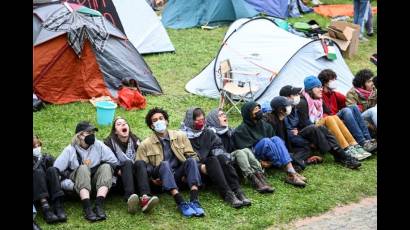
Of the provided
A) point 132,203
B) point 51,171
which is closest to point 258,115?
point 132,203

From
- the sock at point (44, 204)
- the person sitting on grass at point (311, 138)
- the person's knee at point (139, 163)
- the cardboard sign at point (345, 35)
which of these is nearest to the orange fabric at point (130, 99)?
the person sitting on grass at point (311, 138)

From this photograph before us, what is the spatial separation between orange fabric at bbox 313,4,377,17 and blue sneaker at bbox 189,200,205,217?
36.8 ft

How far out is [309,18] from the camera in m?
16.3

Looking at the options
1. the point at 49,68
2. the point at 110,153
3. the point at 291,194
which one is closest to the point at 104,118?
the point at 49,68

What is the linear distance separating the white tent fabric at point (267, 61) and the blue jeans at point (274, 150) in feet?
7.62

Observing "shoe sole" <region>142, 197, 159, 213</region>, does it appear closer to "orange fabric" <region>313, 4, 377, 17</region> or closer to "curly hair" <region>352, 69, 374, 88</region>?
"curly hair" <region>352, 69, 374, 88</region>

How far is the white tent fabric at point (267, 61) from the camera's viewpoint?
968cm

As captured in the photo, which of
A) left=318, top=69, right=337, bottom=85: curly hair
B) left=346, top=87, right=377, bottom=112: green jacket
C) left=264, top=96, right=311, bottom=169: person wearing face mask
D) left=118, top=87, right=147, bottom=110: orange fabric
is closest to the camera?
left=264, top=96, right=311, bottom=169: person wearing face mask

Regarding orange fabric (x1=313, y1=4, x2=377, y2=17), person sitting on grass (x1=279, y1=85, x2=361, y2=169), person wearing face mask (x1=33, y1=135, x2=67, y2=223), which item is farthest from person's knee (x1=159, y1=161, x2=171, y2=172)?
orange fabric (x1=313, y1=4, x2=377, y2=17)

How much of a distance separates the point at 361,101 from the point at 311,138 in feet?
4.29

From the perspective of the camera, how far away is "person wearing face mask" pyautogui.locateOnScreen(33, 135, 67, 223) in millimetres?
6055

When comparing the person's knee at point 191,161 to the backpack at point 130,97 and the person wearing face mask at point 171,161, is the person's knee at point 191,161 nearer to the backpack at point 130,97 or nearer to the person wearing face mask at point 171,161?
the person wearing face mask at point 171,161
